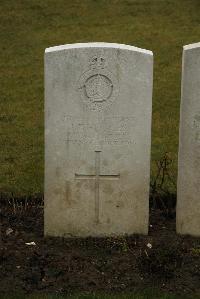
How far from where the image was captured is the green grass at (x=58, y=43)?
8.34 m

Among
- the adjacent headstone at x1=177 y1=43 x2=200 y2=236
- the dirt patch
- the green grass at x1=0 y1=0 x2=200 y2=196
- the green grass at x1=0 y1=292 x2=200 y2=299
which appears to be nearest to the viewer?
the green grass at x1=0 y1=292 x2=200 y2=299

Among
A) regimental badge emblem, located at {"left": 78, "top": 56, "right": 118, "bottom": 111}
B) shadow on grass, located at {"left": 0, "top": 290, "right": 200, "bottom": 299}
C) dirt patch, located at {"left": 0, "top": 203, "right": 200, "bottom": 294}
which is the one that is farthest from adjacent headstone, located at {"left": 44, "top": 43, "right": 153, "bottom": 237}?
shadow on grass, located at {"left": 0, "top": 290, "right": 200, "bottom": 299}

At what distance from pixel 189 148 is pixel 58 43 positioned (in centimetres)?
867

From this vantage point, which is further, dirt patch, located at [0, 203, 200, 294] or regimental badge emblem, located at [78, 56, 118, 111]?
regimental badge emblem, located at [78, 56, 118, 111]

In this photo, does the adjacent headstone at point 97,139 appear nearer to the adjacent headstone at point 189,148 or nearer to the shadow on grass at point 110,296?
the adjacent headstone at point 189,148

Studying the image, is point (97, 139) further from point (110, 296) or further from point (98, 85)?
point (110, 296)

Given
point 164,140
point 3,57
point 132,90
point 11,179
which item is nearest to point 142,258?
point 132,90

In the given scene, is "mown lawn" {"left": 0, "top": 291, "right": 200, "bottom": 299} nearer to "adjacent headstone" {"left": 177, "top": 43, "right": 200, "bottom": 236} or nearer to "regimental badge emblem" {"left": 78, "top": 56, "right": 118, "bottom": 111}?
"adjacent headstone" {"left": 177, "top": 43, "right": 200, "bottom": 236}

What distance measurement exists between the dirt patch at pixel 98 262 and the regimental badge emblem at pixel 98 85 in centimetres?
124

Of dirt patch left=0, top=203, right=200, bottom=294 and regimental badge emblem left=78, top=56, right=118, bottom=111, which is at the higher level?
regimental badge emblem left=78, top=56, right=118, bottom=111

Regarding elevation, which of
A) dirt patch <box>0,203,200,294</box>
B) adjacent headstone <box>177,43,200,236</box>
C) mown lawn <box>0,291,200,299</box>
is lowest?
mown lawn <box>0,291,200,299</box>

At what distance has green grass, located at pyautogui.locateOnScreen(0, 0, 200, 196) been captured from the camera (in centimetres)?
834

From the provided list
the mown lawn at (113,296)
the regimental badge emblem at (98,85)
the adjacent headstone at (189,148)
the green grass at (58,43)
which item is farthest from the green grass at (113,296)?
the green grass at (58,43)

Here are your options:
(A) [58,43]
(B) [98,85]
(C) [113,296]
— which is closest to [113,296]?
(C) [113,296]
